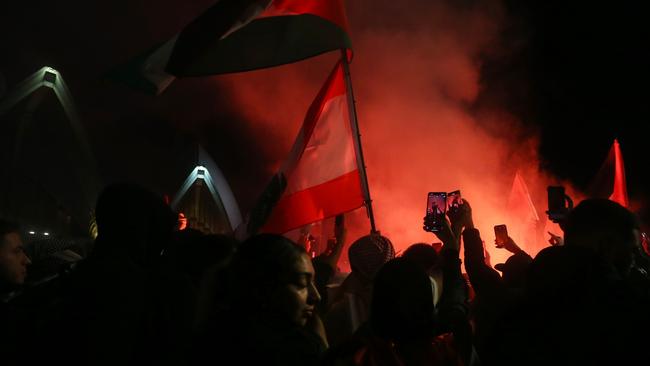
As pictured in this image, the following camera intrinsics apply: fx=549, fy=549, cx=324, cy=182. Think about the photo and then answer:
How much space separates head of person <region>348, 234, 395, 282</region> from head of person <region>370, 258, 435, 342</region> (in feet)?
3.14

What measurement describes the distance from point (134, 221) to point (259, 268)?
0.52 meters

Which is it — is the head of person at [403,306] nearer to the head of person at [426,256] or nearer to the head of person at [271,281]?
the head of person at [271,281]

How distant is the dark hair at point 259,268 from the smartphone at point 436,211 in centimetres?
139

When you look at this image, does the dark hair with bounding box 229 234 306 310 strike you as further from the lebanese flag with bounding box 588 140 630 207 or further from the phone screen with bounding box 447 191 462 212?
the lebanese flag with bounding box 588 140 630 207

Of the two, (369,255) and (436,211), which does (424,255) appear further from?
(436,211)

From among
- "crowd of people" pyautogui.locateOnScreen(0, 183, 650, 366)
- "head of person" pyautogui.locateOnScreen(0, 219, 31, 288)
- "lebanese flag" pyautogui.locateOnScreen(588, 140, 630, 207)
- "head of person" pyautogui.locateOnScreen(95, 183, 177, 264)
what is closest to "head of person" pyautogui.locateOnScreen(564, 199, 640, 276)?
"crowd of people" pyautogui.locateOnScreen(0, 183, 650, 366)

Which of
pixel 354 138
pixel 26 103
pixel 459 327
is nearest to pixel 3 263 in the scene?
pixel 459 327

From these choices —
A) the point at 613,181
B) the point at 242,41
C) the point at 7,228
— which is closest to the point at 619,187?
the point at 613,181

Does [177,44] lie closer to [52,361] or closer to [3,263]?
[3,263]

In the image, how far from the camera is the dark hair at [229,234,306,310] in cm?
194

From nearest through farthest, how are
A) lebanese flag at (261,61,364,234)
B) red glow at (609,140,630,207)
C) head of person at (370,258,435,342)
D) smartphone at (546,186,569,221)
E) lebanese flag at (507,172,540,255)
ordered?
head of person at (370,258,435,342) → smartphone at (546,186,569,221) → lebanese flag at (261,61,364,234) → red glow at (609,140,630,207) → lebanese flag at (507,172,540,255)

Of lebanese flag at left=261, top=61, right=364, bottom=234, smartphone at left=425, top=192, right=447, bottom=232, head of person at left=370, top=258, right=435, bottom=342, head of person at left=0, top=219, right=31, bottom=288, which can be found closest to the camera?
head of person at left=370, top=258, right=435, bottom=342

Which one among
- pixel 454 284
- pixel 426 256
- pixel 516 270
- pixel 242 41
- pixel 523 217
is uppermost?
pixel 242 41

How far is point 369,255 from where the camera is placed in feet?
9.77
